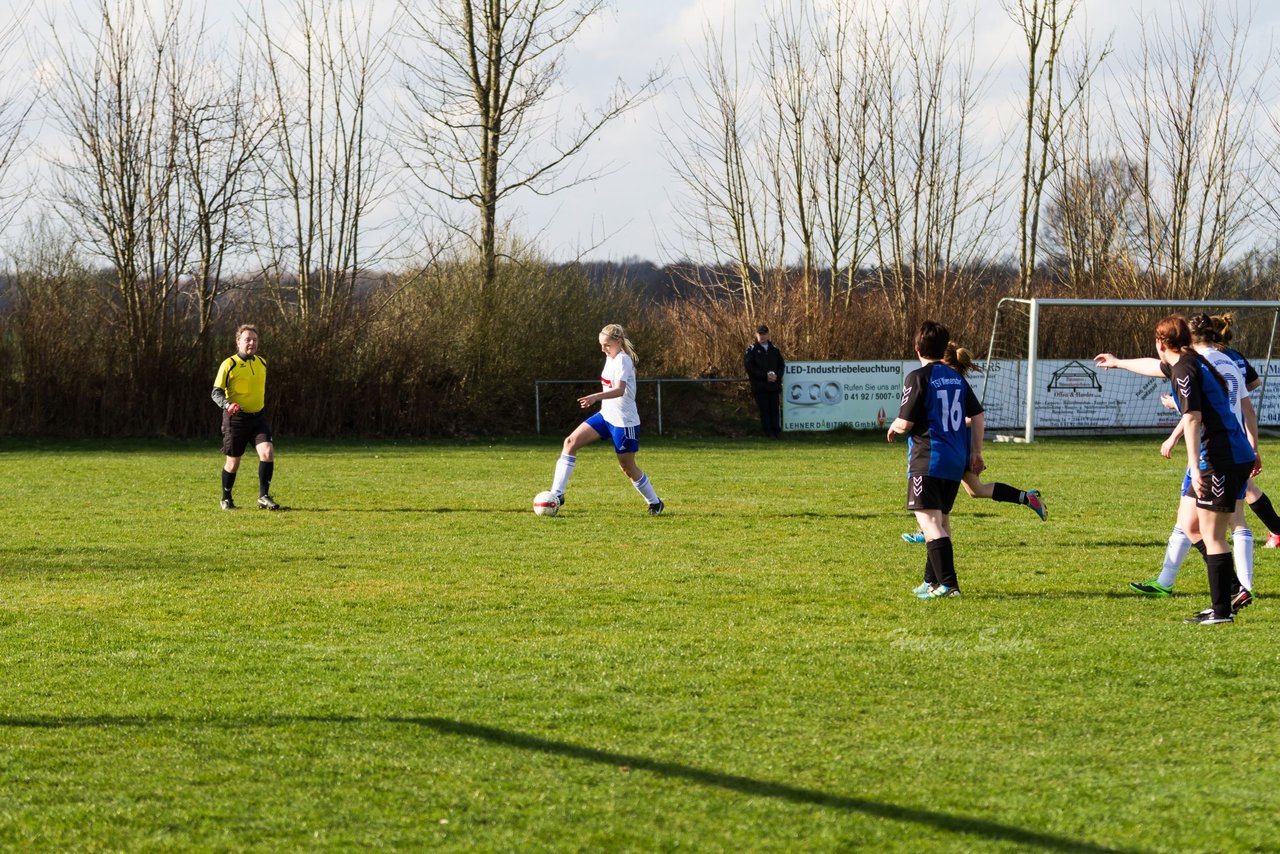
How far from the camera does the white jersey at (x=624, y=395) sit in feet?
40.0

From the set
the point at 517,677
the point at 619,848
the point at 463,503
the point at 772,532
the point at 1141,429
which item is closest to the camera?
the point at 619,848

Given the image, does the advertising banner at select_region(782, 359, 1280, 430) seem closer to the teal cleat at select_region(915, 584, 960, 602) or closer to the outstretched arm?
the outstretched arm

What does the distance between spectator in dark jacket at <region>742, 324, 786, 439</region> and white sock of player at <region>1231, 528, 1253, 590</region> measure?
16.4m

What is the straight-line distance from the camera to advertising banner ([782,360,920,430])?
2562 centimetres

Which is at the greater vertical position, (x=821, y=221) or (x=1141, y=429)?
(x=821, y=221)

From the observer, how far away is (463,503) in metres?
13.8

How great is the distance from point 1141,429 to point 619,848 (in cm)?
2383

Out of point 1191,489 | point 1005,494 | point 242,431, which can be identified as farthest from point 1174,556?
point 242,431

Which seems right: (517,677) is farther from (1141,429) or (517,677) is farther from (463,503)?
(1141,429)

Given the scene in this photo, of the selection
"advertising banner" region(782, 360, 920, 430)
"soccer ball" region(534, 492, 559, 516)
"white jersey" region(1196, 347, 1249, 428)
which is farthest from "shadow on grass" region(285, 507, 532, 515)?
"advertising banner" region(782, 360, 920, 430)

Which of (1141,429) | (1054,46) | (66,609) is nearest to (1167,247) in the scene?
(1054,46)

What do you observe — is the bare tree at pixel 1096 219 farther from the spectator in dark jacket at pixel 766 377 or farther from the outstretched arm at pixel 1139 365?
the outstretched arm at pixel 1139 365

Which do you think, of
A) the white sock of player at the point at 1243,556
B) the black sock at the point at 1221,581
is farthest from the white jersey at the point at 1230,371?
the black sock at the point at 1221,581

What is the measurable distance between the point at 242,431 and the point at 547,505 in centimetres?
321
